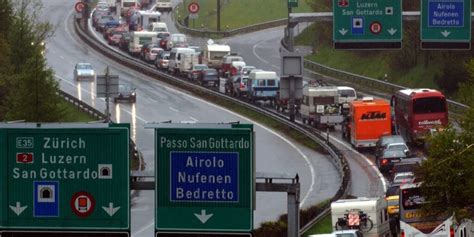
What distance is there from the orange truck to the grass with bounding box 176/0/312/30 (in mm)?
59165

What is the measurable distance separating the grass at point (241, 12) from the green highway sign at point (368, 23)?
228ft

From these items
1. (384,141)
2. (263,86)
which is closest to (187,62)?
(263,86)

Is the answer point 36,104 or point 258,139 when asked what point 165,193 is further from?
point 258,139

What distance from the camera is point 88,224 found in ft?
95.0

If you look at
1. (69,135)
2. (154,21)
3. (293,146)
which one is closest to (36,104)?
(293,146)

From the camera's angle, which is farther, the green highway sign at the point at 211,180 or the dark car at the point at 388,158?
the dark car at the point at 388,158

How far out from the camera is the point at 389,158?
208 feet

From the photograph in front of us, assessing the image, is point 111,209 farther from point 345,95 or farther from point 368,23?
point 345,95

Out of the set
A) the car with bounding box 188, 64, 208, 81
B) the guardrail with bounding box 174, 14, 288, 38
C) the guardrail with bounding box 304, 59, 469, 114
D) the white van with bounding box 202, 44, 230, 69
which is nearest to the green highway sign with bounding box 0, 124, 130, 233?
the guardrail with bounding box 304, 59, 469, 114

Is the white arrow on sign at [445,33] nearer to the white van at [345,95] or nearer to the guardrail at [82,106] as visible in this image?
the white van at [345,95]

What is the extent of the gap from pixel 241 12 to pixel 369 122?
67129 mm

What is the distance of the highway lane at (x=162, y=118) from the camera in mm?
58781

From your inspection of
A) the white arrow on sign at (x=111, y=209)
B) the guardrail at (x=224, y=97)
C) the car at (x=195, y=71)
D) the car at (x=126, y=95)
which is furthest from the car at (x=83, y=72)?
the white arrow on sign at (x=111, y=209)

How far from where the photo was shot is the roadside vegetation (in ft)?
287
